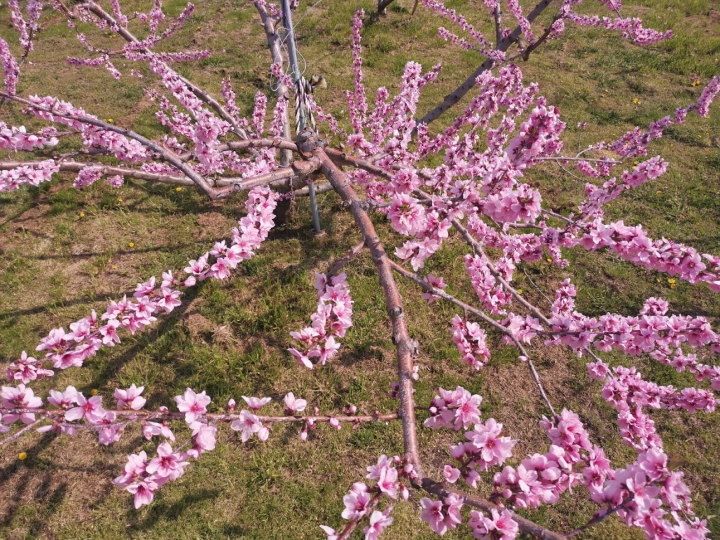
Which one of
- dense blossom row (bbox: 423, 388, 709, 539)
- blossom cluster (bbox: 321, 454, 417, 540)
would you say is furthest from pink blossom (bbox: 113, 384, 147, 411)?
dense blossom row (bbox: 423, 388, 709, 539)

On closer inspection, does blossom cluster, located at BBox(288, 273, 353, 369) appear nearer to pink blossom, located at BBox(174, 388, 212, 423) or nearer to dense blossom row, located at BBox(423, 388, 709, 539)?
pink blossom, located at BBox(174, 388, 212, 423)

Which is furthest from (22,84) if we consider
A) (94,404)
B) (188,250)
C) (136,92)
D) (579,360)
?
(579,360)

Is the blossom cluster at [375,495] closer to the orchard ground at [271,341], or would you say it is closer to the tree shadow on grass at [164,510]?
the orchard ground at [271,341]

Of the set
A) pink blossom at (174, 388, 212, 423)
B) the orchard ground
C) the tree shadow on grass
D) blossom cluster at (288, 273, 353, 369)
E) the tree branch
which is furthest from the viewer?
the orchard ground

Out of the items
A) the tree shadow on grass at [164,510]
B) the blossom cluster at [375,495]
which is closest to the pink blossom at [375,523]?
the blossom cluster at [375,495]

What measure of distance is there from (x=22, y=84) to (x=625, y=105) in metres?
10.6

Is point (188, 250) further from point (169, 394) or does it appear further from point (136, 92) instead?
point (136, 92)

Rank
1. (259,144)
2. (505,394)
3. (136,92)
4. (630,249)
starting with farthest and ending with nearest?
(136,92) < (505,394) < (259,144) < (630,249)

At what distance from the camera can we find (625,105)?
7586 mm

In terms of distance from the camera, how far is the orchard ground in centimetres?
321

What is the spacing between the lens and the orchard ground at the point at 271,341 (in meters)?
3.21

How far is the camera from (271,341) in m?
4.18

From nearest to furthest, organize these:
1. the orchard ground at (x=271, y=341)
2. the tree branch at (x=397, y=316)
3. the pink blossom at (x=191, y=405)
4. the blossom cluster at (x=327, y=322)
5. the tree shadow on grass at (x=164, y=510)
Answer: the tree branch at (x=397, y=316) → the pink blossom at (x=191, y=405) → the blossom cluster at (x=327, y=322) → the tree shadow on grass at (x=164, y=510) → the orchard ground at (x=271, y=341)

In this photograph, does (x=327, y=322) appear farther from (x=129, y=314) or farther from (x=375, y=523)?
(x=129, y=314)
